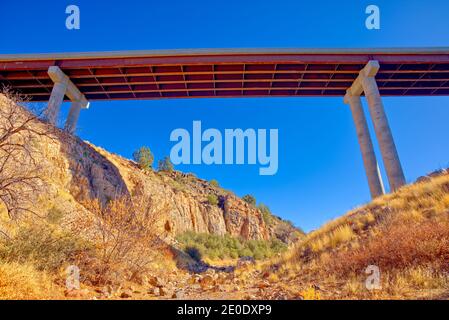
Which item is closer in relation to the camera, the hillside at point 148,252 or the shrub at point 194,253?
the hillside at point 148,252

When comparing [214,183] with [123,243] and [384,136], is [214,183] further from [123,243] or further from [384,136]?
[123,243]

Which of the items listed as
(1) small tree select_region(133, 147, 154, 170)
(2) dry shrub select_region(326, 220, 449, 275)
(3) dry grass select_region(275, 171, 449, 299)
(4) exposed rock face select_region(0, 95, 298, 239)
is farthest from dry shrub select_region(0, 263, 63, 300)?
(1) small tree select_region(133, 147, 154, 170)

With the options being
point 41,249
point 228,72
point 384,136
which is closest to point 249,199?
point 228,72

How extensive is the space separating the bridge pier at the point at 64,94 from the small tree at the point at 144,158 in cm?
875

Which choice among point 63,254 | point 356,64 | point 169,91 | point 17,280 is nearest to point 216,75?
point 169,91

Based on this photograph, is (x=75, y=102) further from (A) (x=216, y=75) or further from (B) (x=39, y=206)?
(B) (x=39, y=206)

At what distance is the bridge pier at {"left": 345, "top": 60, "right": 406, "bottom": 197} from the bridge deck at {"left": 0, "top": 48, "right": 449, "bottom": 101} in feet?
2.87

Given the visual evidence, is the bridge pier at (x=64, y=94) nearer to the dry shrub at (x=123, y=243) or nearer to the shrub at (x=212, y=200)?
the dry shrub at (x=123, y=243)

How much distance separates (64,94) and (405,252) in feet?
77.6

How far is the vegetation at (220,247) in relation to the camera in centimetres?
2414

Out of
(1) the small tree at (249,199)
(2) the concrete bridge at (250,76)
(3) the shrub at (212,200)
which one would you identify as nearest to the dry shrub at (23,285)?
(2) the concrete bridge at (250,76)

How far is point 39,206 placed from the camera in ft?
36.1

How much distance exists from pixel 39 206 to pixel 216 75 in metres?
16.1

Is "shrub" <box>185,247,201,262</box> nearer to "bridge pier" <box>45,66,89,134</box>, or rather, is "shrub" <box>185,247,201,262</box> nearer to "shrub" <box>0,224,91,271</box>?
"bridge pier" <box>45,66,89,134</box>
